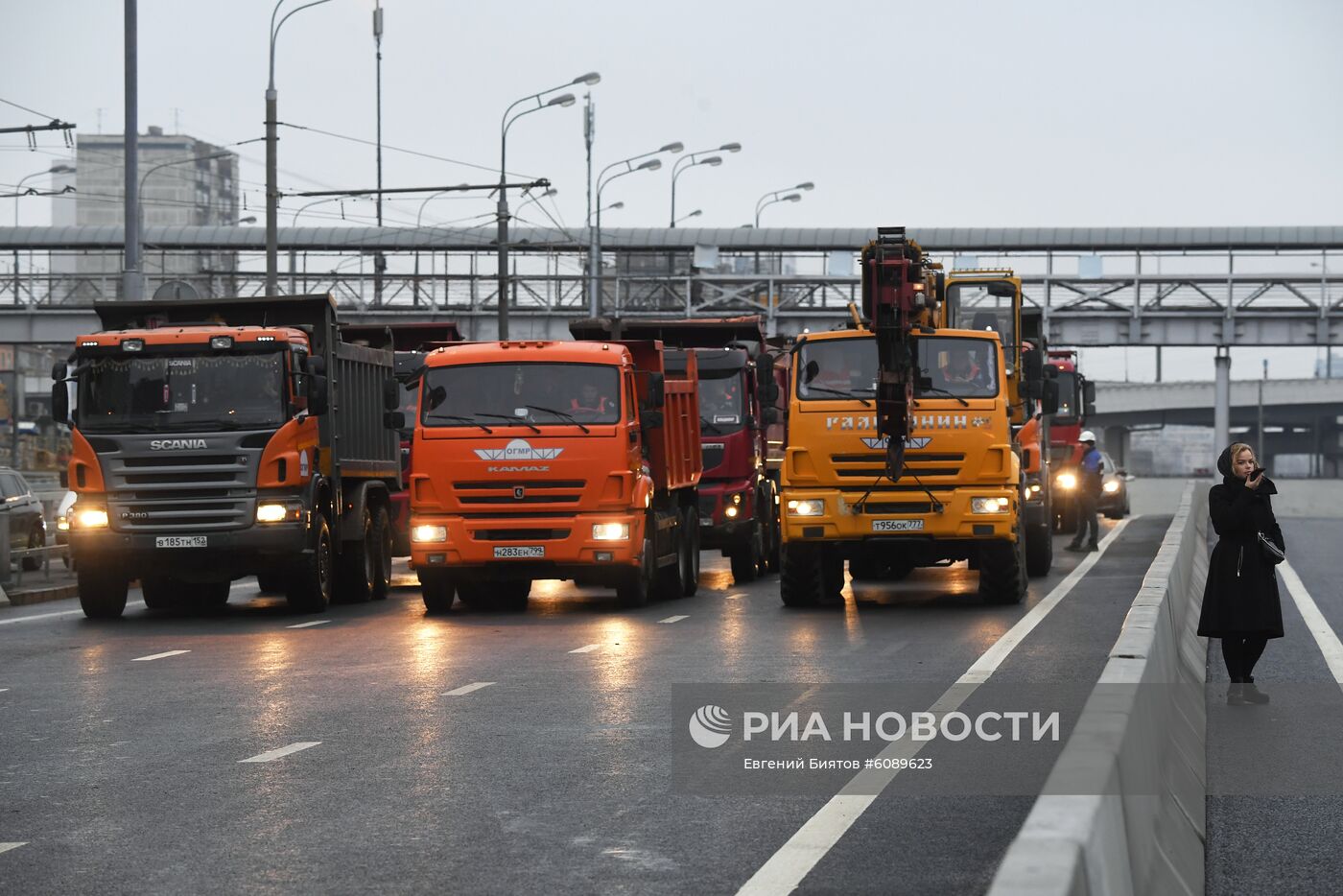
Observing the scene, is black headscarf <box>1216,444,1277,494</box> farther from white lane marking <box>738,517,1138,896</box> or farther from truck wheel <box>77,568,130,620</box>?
truck wheel <box>77,568,130,620</box>

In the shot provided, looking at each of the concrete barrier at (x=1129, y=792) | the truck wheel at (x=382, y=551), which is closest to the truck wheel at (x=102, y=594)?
the truck wheel at (x=382, y=551)

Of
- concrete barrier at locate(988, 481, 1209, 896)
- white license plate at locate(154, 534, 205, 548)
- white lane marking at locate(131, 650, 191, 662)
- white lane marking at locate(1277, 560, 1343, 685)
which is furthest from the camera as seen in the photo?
white license plate at locate(154, 534, 205, 548)

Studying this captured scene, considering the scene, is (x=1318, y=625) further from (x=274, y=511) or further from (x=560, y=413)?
(x=274, y=511)

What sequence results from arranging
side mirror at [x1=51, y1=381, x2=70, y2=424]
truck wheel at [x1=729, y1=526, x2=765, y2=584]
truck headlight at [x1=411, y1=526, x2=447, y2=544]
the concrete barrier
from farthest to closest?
truck wheel at [x1=729, y1=526, x2=765, y2=584] < truck headlight at [x1=411, y1=526, x2=447, y2=544] < side mirror at [x1=51, y1=381, x2=70, y2=424] < the concrete barrier

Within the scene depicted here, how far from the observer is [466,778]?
8.84 meters

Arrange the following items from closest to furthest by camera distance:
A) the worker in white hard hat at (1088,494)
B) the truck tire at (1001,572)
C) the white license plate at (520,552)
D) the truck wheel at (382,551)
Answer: the white license plate at (520,552), the truck tire at (1001,572), the truck wheel at (382,551), the worker in white hard hat at (1088,494)

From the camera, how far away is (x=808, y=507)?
64.5 ft

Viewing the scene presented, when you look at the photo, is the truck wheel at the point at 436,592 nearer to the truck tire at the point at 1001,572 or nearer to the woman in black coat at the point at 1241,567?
the truck tire at the point at 1001,572

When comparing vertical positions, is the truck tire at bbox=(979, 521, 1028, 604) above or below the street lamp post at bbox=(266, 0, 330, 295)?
below

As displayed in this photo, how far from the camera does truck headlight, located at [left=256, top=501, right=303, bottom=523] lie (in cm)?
1900

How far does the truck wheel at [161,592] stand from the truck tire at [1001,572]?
8.40m

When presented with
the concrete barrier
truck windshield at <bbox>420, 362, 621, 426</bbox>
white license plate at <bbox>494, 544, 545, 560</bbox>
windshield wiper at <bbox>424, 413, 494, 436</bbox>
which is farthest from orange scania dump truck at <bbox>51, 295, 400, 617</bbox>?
the concrete barrier

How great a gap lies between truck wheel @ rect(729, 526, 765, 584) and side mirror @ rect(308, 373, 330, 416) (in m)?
7.25

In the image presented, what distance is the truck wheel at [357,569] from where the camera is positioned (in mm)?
21375
